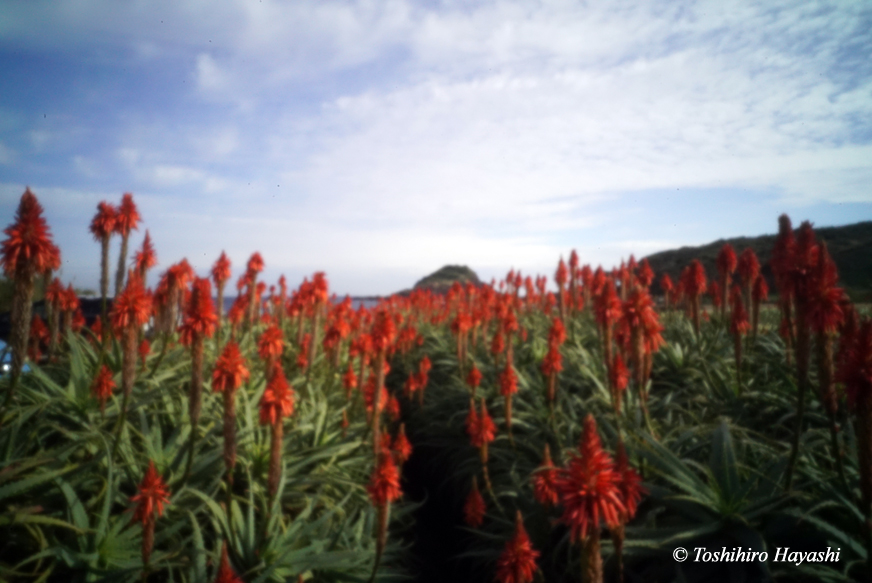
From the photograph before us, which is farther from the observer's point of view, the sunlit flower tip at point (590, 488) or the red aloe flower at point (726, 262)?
the red aloe flower at point (726, 262)

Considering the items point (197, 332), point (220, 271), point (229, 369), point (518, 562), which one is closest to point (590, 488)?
point (518, 562)

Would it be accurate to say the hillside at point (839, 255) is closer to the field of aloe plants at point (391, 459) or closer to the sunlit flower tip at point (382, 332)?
the field of aloe plants at point (391, 459)

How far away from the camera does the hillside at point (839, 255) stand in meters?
5.57

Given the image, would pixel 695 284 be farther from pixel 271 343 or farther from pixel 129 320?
pixel 129 320

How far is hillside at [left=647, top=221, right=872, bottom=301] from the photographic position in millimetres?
5566

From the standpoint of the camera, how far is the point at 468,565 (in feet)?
15.1

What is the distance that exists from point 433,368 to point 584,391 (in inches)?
145

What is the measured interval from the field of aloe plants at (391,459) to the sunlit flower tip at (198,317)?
0.04 ft

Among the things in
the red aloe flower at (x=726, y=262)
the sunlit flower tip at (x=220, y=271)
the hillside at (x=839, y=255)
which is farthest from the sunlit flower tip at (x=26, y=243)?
the red aloe flower at (x=726, y=262)

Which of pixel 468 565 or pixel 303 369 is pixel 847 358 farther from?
pixel 303 369

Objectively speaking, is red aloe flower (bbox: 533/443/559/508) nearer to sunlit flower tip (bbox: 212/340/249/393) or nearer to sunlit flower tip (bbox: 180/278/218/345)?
sunlit flower tip (bbox: 212/340/249/393)

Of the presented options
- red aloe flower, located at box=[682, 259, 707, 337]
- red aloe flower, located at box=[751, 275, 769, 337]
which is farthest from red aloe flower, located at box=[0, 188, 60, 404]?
red aloe flower, located at box=[682, 259, 707, 337]

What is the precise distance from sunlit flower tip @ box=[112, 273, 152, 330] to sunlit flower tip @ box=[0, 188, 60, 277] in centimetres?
41

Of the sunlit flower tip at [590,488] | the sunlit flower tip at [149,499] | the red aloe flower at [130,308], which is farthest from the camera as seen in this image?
the red aloe flower at [130,308]
